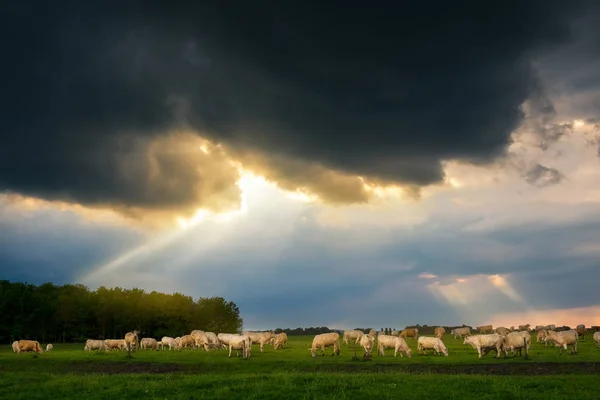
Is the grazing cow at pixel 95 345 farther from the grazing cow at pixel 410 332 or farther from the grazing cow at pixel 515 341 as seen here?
the grazing cow at pixel 515 341

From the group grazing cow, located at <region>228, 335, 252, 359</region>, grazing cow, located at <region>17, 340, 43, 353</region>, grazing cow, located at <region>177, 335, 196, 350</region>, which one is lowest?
grazing cow, located at <region>17, 340, 43, 353</region>

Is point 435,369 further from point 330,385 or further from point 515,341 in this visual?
point 330,385

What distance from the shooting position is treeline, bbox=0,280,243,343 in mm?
119438

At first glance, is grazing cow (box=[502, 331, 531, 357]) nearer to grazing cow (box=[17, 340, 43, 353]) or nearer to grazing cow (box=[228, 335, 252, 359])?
grazing cow (box=[228, 335, 252, 359])

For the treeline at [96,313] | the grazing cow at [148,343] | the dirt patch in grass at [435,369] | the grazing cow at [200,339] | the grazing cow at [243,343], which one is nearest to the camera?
the dirt patch in grass at [435,369]

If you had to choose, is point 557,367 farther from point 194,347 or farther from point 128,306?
point 128,306

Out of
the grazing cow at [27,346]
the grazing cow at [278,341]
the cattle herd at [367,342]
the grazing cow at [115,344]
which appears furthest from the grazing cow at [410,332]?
the grazing cow at [27,346]

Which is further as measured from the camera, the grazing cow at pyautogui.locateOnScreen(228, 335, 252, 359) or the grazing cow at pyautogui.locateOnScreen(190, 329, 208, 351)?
the grazing cow at pyautogui.locateOnScreen(190, 329, 208, 351)

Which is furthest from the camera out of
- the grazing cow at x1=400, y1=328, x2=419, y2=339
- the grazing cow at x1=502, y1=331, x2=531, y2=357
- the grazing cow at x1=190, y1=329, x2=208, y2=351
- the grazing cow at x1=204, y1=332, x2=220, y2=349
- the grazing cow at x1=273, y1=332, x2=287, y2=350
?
the grazing cow at x1=400, y1=328, x2=419, y2=339

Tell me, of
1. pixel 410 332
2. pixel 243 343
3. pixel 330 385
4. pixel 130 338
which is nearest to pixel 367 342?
pixel 243 343

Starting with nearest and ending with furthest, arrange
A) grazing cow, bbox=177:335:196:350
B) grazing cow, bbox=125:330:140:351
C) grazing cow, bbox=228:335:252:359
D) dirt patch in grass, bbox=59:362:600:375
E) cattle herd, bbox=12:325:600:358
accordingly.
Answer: dirt patch in grass, bbox=59:362:600:375 → cattle herd, bbox=12:325:600:358 → grazing cow, bbox=228:335:252:359 → grazing cow, bbox=125:330:140:351 → grazing cow, bbox=177:335:196:350

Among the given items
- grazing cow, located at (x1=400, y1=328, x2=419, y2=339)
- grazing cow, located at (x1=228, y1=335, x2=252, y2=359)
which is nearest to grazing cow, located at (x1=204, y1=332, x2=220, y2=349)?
grazing cow, located at (x1=228, y1=335, x2=252, y2=359)

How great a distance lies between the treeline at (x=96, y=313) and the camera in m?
119

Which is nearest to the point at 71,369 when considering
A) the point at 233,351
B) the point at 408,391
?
the point at 233,351
